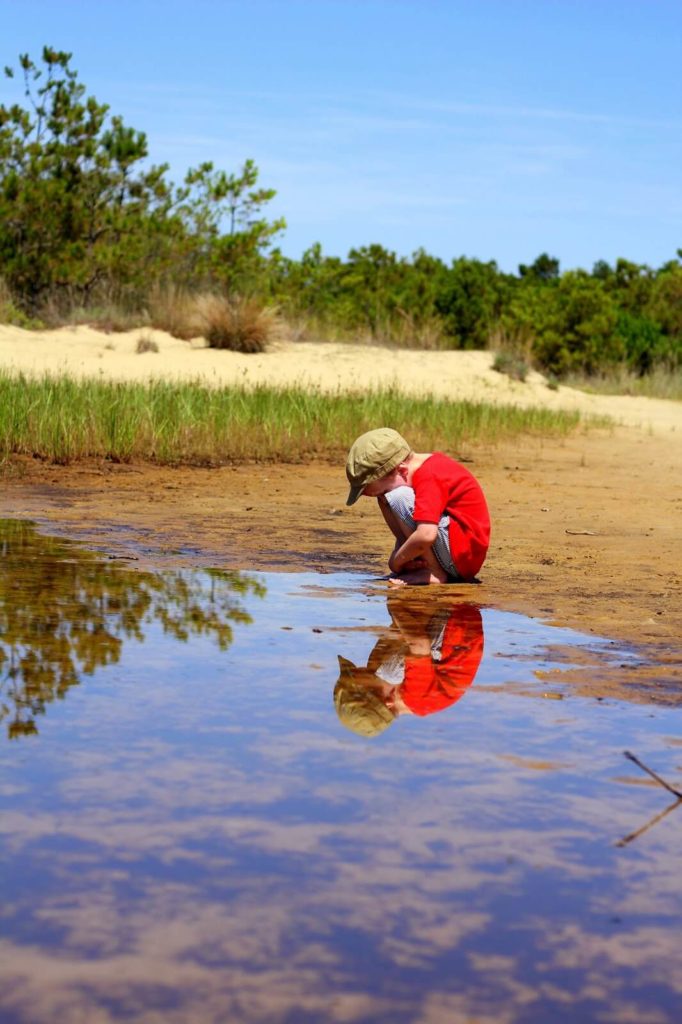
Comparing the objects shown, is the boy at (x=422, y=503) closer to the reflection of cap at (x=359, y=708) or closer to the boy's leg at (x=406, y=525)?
the boy's leg at (x=406, y=525)

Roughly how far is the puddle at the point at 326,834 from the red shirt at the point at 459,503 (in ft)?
4.64

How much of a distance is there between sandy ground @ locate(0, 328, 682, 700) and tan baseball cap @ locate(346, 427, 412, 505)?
0.72m

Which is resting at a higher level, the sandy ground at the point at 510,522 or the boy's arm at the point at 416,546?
the boy's arm at the point at 416,546

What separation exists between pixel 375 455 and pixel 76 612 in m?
1.57

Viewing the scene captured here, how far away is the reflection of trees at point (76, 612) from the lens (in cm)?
439

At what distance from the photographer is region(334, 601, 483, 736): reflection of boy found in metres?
4.15

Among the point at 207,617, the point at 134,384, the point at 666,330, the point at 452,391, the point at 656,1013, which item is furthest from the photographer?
the point at 666,330

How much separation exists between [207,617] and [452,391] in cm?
1633

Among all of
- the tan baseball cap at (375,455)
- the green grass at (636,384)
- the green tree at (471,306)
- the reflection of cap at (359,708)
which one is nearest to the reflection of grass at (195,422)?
the tan baseball cap at (375,455)

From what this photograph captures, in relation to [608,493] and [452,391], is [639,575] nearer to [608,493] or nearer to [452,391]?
[608,493]

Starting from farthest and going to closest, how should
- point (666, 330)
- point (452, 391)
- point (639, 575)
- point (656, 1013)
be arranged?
point (666, 330) < point (452, 391) < point (639, 575) < point (656, 1013)

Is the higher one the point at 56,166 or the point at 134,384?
the point at 56,166

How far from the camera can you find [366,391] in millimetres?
17438

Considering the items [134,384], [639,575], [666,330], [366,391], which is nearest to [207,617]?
[639,575]
